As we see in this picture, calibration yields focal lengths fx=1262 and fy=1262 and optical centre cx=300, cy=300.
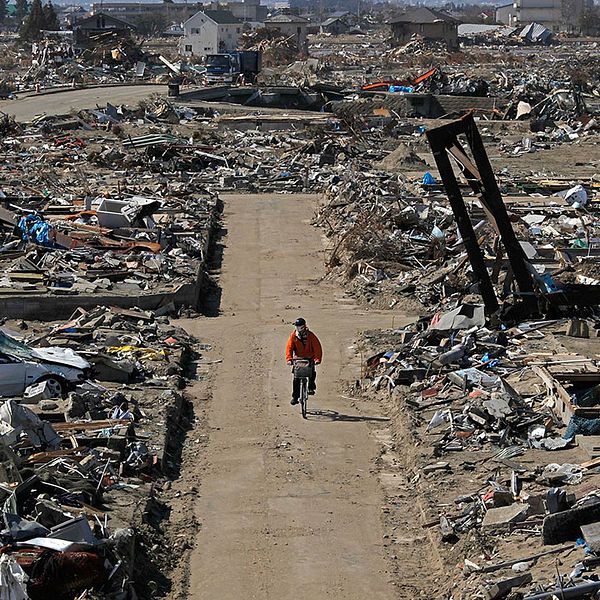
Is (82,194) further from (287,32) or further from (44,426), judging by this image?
(287,32)

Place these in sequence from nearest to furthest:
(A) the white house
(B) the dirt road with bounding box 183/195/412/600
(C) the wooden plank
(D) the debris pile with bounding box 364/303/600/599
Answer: (D) the debris pile with bounding box 364/303/600/599 → (B) the dirt road with bounding box 183/195/412/600 → (C) the wooden plank → (A) the white house

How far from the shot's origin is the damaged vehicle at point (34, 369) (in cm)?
1688

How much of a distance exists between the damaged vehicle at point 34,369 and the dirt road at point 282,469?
1.96m

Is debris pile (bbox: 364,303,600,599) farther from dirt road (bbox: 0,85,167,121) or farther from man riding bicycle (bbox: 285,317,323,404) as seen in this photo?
dirt road (bbox: 0,85,167,121)

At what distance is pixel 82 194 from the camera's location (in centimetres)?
3450

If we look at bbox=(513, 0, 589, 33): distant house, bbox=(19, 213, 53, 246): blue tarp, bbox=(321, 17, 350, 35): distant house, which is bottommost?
bbox=(321, 17, 350, 35): distant house

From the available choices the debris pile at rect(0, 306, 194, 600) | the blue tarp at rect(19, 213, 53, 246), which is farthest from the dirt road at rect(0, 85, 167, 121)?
the debris pile at rect(0, 306, 194, 600)

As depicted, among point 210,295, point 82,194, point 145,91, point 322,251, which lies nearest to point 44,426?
point 210,295

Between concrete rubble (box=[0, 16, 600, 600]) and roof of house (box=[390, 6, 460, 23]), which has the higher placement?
concrete rubble (box=[0, 16, 600, 600])

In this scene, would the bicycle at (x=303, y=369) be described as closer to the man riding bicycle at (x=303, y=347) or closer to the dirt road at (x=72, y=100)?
the man riding bicycle at (x=303, y=347)

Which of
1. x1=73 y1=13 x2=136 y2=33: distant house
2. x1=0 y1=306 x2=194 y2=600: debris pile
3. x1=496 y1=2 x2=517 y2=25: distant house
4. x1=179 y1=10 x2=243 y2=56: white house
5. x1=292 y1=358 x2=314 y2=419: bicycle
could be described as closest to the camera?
x1=0 y1=306 x2=194 y2=600: debris pile

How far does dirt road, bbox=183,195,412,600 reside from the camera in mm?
12375

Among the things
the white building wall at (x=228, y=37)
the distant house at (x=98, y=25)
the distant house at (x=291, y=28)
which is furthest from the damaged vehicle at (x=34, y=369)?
the distant house at (x=291, y=28)

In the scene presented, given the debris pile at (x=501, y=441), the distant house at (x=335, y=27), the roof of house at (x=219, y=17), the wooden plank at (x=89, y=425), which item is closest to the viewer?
the debris pile at (x=501, y=441)
